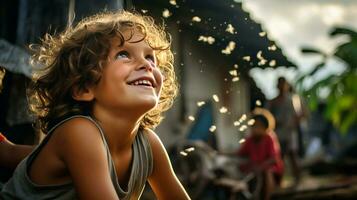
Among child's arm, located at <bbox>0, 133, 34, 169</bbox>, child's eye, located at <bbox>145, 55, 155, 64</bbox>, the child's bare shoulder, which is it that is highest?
child's eye, located at <bbox>145, 55, 155, 64</bbox>

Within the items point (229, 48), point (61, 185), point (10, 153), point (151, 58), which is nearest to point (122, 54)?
point (151, 58)

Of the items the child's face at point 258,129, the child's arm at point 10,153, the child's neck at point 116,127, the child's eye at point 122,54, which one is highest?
the child's eye at point 122,54

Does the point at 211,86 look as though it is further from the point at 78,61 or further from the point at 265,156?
the point at 78,61

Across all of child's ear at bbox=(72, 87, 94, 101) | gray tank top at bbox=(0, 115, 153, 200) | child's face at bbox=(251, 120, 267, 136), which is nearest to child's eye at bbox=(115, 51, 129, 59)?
child's ear at bbox=(72, 87, 94, 101)

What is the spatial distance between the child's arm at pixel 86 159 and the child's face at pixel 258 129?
6.20m

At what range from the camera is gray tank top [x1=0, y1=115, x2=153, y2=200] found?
7.83ft

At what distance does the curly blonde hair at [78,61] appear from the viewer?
→ 2504 mm

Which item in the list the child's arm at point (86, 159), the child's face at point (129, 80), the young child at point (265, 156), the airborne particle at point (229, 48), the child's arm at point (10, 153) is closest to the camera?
the child's arm at point (86, 159)

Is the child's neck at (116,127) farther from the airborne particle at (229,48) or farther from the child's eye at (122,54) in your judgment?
the airborne particle at (229,48)

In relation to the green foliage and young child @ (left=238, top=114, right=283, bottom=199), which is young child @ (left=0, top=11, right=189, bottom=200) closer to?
the green foliage

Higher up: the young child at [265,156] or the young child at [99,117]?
the young child at [99,117]

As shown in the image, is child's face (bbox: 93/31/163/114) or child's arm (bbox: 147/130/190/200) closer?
child's face (bbox: 93/31/163/114)

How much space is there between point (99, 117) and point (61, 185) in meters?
0.28

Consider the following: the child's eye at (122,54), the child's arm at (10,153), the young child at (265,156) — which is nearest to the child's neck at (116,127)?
the child's eye at (122,54)
